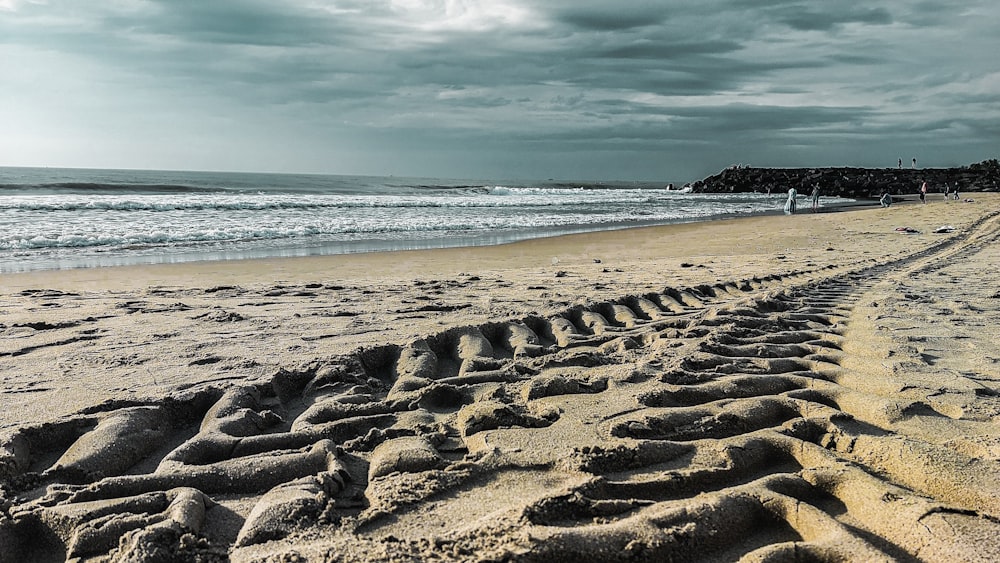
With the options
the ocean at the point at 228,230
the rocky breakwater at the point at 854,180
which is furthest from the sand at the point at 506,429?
the rocky breakwater at the point at 854,180

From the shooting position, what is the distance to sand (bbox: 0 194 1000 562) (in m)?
1.55

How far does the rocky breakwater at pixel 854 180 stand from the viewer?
37.8 m

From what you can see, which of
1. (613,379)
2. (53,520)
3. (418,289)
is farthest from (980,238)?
(53,520)

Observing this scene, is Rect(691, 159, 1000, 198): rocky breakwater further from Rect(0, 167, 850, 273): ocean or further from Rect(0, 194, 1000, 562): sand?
Rect(0, 194, 1000, 562): sand

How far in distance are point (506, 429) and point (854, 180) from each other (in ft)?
154

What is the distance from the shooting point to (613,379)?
274 centimetres

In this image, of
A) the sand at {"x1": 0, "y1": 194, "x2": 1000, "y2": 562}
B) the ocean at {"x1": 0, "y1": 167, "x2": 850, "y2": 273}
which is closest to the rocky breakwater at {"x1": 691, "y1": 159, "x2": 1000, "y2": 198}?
the ocean at {"x1": 0, "y1": 167, "x2": 850, "y2": 273}

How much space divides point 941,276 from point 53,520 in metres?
6.91

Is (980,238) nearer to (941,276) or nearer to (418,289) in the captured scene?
(941,276)

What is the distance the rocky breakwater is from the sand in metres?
37.9

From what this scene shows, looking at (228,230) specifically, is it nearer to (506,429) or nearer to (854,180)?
(506,429)

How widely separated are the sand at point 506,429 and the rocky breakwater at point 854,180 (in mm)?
37938

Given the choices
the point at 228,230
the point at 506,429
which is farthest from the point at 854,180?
the point at 506,429

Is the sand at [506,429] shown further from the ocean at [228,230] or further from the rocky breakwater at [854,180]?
the rocky breakwater at [854,180]
